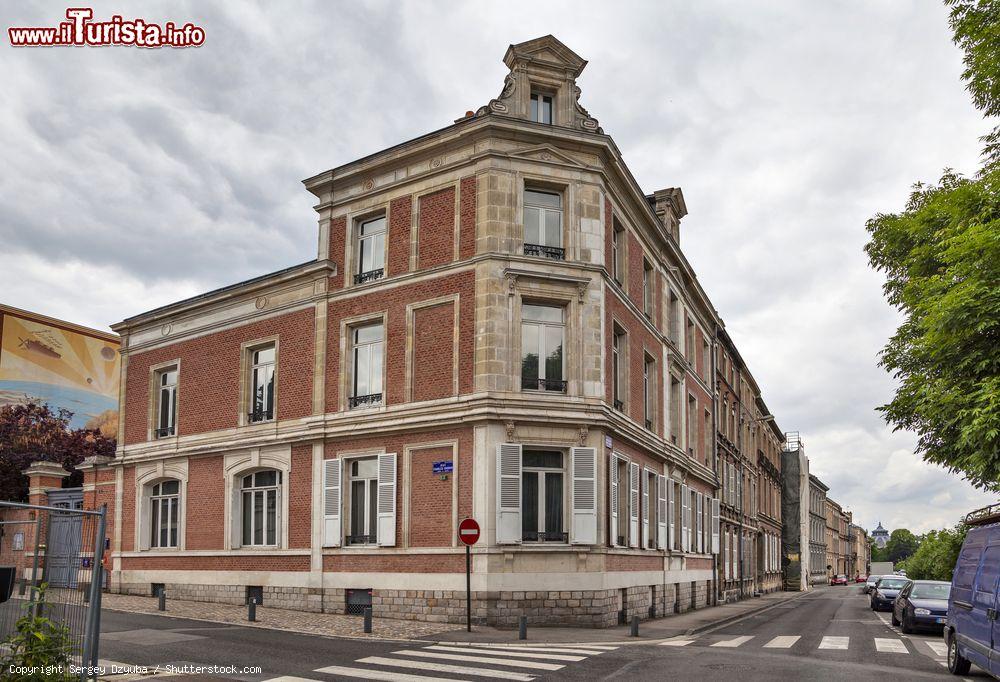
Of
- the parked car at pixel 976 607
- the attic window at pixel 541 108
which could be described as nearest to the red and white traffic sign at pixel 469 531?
the parked car at pixel 976 607

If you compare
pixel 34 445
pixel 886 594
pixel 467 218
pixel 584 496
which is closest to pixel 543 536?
pixel 584 496

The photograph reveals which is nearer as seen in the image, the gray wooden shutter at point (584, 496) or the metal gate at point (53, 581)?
the metal gate at point (53, 581)

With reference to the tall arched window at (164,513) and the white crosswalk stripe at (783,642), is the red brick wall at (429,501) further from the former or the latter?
the tall arched window at (164,513)

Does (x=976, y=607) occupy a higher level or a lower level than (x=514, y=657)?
higher

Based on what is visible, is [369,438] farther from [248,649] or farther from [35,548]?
[35,548]

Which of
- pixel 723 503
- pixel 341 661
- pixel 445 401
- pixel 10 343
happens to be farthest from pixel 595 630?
pixel 10 343

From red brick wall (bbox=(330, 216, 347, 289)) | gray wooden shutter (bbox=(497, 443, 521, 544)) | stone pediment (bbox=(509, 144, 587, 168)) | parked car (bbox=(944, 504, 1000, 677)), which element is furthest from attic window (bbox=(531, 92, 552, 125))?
parked car (bbox=(944, 504, 1000, 677))

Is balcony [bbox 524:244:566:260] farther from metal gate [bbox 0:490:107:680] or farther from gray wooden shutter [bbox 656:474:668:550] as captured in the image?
metal gate [bbox 0:490:107:680]

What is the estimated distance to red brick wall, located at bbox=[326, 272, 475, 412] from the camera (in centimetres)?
2142

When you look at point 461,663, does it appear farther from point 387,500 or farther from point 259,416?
point 259,416

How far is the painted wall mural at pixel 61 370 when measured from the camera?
53031 millimetres

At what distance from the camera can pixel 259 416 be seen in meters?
26.0

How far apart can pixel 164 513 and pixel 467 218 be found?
14.8m

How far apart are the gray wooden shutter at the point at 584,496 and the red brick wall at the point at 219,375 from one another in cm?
806
